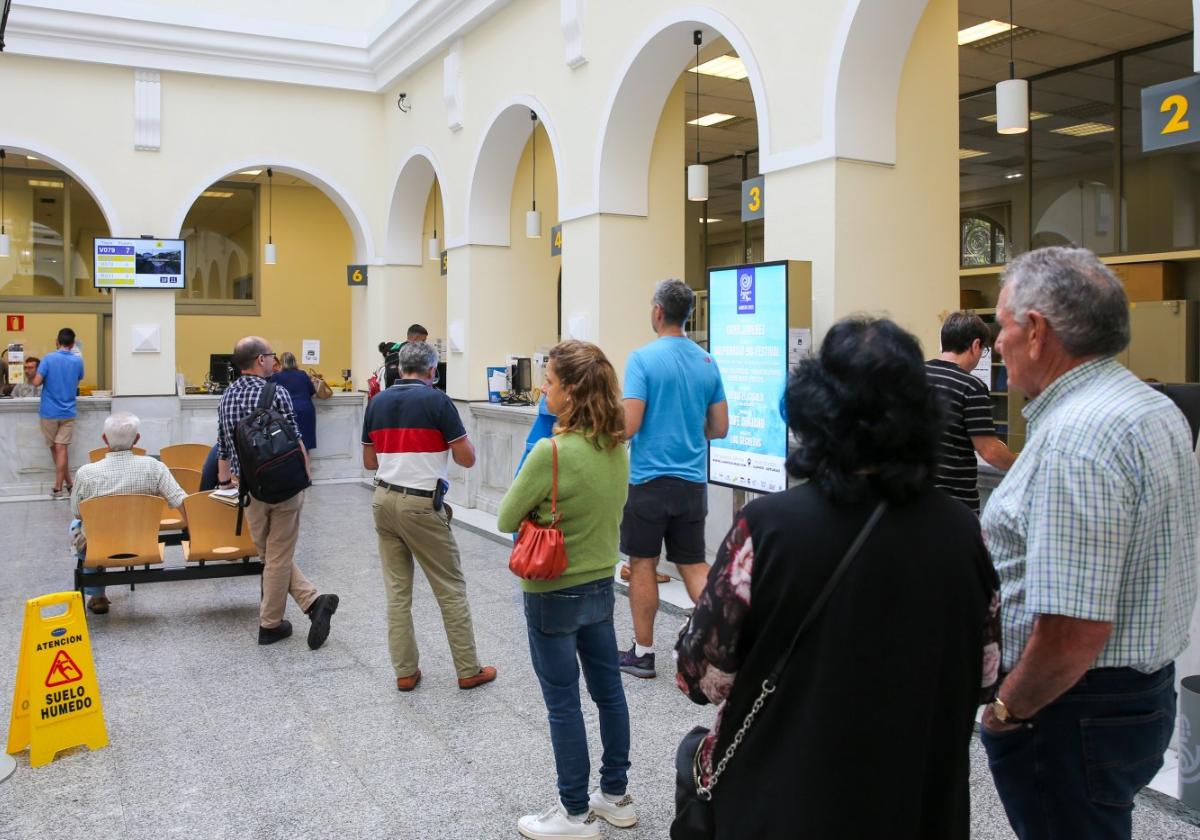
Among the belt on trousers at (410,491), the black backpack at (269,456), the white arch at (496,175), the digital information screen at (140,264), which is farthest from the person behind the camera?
the digital information screen at (140,264)

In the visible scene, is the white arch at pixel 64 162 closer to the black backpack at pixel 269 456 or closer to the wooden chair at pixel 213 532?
the wooden chair at pixel 213 532

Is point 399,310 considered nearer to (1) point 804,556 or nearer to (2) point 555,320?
(2) point 555,320

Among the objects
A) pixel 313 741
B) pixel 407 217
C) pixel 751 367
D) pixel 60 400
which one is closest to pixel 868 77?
pixel 751 367

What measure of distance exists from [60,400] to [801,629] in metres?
10.8

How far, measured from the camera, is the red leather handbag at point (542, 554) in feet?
9.93

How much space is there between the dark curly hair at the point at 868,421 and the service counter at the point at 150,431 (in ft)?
35.7

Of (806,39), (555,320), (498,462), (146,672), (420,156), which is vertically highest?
(420,156)

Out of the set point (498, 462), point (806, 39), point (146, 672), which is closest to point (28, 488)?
point (498, 462)

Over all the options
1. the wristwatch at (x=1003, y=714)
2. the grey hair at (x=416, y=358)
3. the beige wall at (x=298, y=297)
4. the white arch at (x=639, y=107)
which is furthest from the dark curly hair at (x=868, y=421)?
the beige wall at (x=298, y=297)

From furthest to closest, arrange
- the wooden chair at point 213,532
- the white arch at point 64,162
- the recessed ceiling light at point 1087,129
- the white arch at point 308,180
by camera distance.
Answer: the white arch at point 308,180 < the white arch at point 64,162 < the recessed ceiling light at point 1087,129 < the wooden chair at point 213,532

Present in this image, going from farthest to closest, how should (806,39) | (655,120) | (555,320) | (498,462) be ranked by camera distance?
1. (555,320)
2. (498,462)
3. (655,120)
4. (806,39)

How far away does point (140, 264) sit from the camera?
37.0 feet

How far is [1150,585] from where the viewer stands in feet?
5.84

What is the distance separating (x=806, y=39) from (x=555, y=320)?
17.5 feet
